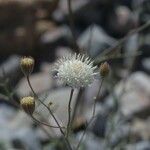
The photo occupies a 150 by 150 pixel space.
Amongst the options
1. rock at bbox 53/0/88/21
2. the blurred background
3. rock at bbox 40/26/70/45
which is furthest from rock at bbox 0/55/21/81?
rock at bbox 53/0/88/21

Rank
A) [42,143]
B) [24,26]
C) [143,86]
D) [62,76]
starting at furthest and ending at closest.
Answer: [24,26], [143,86], [42,143], [62,76]

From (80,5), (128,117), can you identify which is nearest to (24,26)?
(80,5)

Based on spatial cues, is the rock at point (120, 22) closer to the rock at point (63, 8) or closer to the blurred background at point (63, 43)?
the blurred background at point (63, 43)

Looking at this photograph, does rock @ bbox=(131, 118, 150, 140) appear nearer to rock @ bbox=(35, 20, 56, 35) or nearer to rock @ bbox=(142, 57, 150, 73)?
rock @ bbox=(142, 57, 150, 73)

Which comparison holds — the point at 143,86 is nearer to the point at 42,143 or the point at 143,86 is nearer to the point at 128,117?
the point at 128,117

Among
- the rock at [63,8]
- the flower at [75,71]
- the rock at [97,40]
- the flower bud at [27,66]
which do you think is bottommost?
the rock at [97,40]

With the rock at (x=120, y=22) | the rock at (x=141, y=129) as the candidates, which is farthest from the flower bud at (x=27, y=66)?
the rock at (x=120, y=22)
